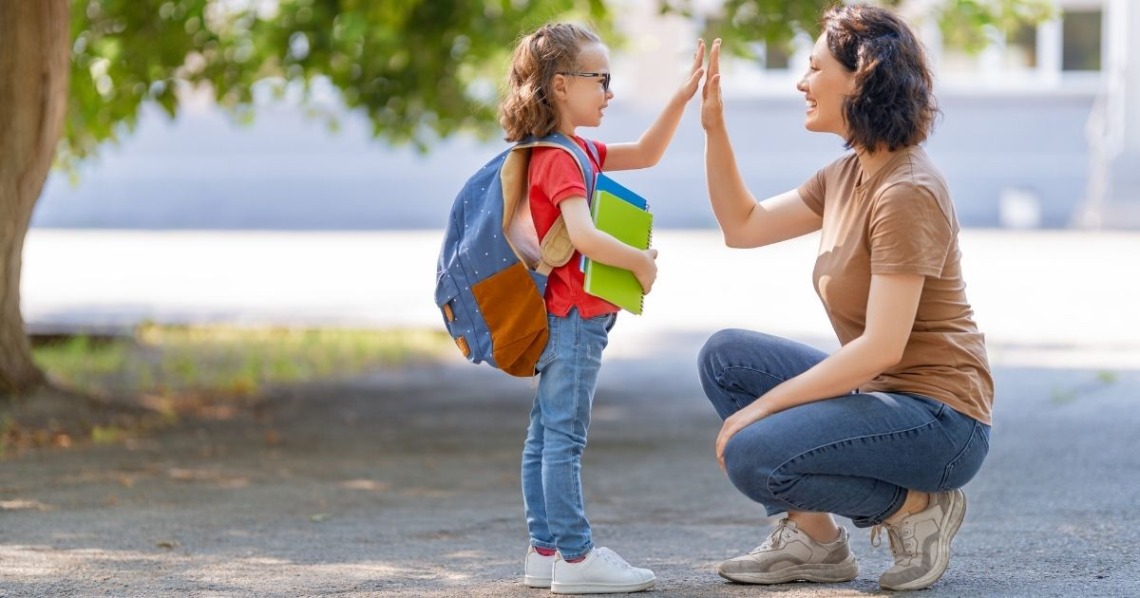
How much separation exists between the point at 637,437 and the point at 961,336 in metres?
4.03

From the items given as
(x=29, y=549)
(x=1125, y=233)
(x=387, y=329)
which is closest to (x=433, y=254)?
(x=387, y=329)

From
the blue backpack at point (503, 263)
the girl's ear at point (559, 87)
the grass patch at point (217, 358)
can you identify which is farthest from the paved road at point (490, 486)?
the girl's ear at point (559, 87)

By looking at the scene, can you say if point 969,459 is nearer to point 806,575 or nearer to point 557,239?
point 806,575

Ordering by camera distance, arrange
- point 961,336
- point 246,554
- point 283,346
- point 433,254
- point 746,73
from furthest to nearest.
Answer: point 746,73, point 433,254, point 283,346, point 246,554, point 961,336

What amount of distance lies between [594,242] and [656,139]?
583mm

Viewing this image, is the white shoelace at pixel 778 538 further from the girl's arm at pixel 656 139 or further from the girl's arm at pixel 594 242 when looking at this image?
the girl's arm at pixel 656 139

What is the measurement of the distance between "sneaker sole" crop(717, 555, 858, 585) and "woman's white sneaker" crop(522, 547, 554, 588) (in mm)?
494

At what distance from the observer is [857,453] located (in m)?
3.59

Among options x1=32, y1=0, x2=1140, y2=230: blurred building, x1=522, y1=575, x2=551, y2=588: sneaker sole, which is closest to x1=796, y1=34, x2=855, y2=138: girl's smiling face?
x1=522, y1=575, x2=551, y2=588: sneaker sole

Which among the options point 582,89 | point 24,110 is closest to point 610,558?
point 582,89

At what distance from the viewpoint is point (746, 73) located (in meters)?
25.1

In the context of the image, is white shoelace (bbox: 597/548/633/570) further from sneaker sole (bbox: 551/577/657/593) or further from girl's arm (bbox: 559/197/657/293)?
girl's arm (bbox: 559/197/657/293)

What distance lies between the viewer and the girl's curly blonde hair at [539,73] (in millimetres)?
3781

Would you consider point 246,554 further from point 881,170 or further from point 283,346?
point 283,346
